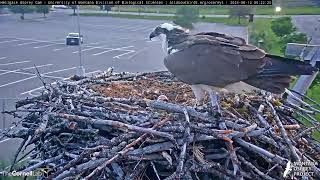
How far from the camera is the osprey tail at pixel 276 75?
3.59m

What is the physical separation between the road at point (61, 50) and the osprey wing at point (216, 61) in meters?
4.05

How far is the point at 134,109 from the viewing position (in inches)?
147

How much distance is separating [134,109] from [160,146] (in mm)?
768

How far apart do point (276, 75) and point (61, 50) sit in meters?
13.7

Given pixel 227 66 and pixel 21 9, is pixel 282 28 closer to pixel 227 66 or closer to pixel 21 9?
pixel 227 66

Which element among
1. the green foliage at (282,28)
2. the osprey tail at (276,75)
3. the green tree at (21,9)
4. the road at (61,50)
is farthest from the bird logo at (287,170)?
the green tree at (21,9)

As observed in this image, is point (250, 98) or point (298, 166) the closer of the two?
point (298, 166)

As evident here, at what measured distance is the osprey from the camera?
144 inches

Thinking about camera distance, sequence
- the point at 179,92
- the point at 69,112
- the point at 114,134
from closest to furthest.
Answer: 1. the point at 114,134
2. the point at 69,112
3. the point at 179,92

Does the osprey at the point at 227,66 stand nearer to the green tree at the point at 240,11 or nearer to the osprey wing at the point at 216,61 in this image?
the osprey wing at the point at 216,61

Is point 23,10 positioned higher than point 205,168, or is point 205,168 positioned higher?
point 23,10

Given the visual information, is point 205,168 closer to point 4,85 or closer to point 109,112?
point 109,112

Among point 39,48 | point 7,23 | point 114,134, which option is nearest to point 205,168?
point 114,134

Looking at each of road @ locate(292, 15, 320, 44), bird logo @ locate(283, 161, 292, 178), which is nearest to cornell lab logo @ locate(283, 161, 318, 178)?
bird logo @ locate(283, 161, 292, 178)
